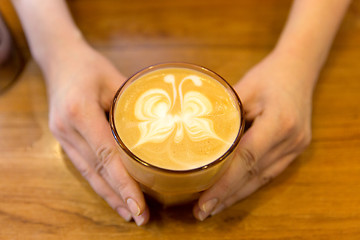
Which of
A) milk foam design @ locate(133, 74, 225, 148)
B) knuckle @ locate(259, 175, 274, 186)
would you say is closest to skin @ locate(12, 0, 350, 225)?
knuckle @ locate(259, 175, 274, 186)

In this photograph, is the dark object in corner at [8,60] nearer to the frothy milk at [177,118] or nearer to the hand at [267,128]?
the frothy milk at [177,118]

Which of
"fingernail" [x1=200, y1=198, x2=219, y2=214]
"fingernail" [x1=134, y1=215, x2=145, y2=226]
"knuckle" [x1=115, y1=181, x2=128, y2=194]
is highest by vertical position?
"knuckle" [x1=115, y1=181, x2=128, y2=194]

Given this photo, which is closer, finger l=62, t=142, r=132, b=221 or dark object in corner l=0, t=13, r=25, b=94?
finger l=62, t=142, r=132, b=221

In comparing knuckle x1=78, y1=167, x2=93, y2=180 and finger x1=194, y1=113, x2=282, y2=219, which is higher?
finger x1=194, y1=113, x2=282, y2=219

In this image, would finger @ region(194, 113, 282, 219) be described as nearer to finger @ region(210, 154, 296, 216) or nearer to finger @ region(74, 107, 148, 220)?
finger @ region(210, 154, 296, 216)

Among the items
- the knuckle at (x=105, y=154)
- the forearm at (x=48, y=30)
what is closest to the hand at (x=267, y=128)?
the knuckle at (x=105, y=154)

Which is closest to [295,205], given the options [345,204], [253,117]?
[345,204]

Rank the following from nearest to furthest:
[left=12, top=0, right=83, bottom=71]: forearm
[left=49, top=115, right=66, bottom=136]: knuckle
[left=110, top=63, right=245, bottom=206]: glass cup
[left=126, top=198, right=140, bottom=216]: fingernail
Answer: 1. [left=110, top=63, right=245, bottom=206]: glass cup
2. [left=126, top=198, right=140, bottom=216]: fingernail
3. [left=49, top=115, right=66, bottom=136]: knuckle
4. [left=12, top=0, right=83, bottom=71]: forearm

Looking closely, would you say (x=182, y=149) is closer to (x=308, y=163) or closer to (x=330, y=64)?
(x=308, y=163)
